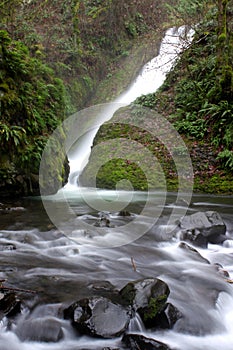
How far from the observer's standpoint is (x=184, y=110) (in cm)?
1272

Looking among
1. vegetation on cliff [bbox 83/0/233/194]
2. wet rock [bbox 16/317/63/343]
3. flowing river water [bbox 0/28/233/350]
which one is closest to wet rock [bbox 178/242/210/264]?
flowing river water [bbox 0/28/233/350]

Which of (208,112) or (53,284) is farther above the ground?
(208,112)

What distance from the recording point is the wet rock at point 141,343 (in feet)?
8.45

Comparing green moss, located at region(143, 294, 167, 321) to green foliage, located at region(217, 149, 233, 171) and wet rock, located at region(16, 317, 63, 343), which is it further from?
green foliage, located at region(217, 149, 233, 171)

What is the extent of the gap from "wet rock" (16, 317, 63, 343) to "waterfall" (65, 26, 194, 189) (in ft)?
25.5

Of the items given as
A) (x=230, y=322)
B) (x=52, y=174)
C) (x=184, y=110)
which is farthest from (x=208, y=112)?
(x=230, y=322)

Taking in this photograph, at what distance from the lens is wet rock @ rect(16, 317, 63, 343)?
2.69 meters

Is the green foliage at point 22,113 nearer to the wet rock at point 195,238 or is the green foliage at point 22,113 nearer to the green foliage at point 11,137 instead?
the green foliage at point 11,137

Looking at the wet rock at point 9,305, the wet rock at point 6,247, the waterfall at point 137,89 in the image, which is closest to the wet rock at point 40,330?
the wet rock at point 9,305

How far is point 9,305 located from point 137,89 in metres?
16.4

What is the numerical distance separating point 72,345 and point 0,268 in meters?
1.45

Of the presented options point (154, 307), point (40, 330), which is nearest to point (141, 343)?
point (154, 307)

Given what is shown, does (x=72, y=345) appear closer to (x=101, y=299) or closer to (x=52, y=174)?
(x=101, y=299)

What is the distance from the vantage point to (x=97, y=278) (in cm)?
371
